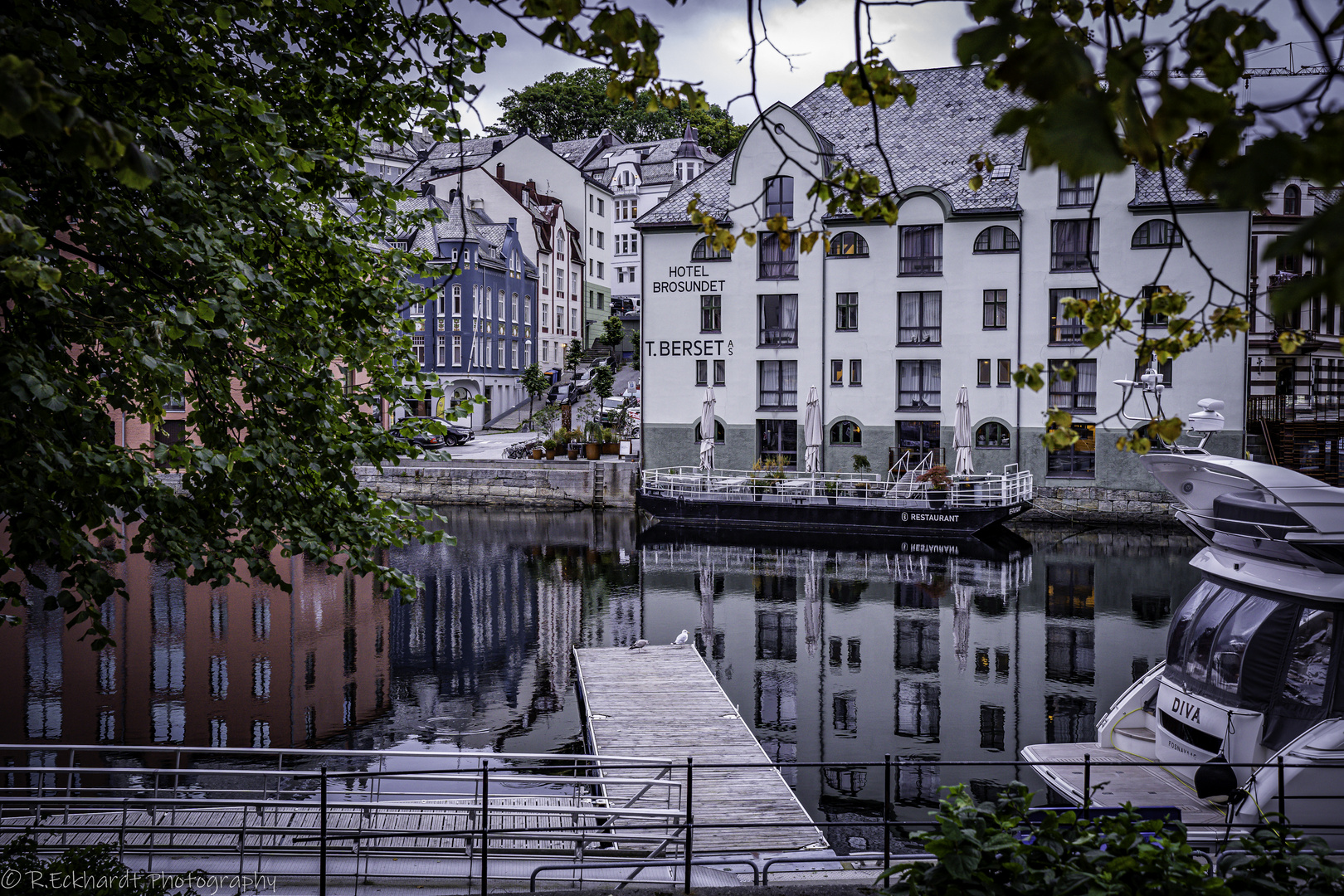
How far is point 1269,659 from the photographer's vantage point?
10305 millimetres

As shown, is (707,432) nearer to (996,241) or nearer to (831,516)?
(831,516)

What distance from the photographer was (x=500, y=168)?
78375mm

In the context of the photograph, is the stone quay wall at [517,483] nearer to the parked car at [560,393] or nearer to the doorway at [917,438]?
the doorway at [917,438]

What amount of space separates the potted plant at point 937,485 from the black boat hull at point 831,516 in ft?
1.10

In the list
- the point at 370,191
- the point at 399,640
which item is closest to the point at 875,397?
the point at 399,640

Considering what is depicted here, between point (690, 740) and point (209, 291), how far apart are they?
9.22m

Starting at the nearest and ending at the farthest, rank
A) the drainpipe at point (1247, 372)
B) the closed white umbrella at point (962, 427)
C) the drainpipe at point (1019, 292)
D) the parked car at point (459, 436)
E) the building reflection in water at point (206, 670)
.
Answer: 1. the building reflection in water at point (206, 670)
2. the closed white umbrella at point (962, 427)
3. the drainpipe at point (1247, 372)
4. the drainpipe at point (1019, 292)
5. the parked car at point (459, 436)

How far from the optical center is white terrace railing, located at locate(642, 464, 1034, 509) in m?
37.0

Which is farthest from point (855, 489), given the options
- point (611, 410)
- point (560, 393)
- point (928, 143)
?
point (560, 393)

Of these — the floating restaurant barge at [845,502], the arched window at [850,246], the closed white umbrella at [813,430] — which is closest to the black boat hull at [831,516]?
the floating restaurant barge at [845,502]

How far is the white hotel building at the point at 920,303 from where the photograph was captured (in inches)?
1626

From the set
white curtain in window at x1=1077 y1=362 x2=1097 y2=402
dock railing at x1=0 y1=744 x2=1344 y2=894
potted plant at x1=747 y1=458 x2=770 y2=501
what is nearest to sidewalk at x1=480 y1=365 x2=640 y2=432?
potted plant at x1=747 y1=458 x2=770 y2=501

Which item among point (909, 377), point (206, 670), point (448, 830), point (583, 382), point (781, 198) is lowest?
point (206, 670)

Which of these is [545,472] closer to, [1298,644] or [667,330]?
[667,330]
